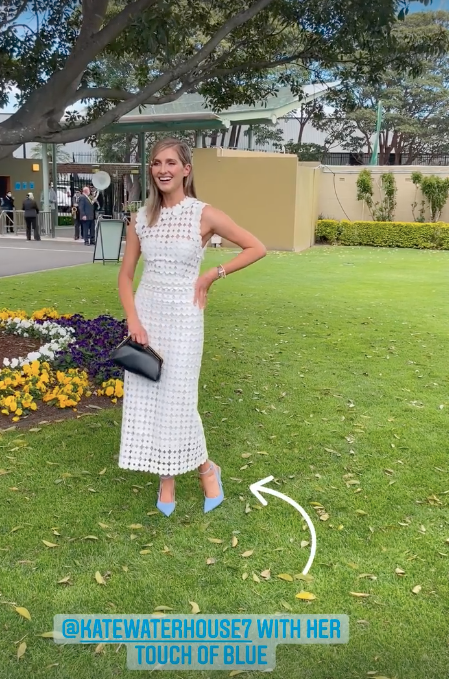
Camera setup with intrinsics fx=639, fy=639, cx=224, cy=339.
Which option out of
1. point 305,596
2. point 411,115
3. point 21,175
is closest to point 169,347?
point 305,596

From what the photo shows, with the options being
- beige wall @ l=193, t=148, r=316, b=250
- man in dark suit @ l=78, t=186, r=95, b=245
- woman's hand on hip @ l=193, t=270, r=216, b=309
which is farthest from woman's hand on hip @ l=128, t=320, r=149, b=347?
man in dark suit @ l=78, t=186, r=95, b=245

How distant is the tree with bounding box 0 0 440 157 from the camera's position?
515cm

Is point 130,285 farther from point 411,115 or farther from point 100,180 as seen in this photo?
point 411,115

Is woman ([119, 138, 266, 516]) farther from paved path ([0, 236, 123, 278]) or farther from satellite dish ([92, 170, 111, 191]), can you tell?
satellite dish ([92, 170, 111, 191])

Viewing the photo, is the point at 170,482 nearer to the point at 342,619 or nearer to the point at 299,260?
the point at 342,619

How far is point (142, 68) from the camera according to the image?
744cm

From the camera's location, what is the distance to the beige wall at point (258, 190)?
718 inches

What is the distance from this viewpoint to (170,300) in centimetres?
308

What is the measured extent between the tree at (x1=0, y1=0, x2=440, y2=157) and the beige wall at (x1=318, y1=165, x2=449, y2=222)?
51.3ft

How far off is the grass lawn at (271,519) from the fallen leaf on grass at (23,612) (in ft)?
0.09

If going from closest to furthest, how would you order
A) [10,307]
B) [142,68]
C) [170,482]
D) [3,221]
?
[170,482] < [142,68] < [10,307] < [3,221]

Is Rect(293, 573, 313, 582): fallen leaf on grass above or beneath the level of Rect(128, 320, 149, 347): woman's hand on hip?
beneath

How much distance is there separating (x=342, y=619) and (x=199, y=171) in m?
17.5

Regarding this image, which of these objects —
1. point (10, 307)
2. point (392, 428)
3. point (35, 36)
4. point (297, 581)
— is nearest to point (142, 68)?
point (35, 36)
